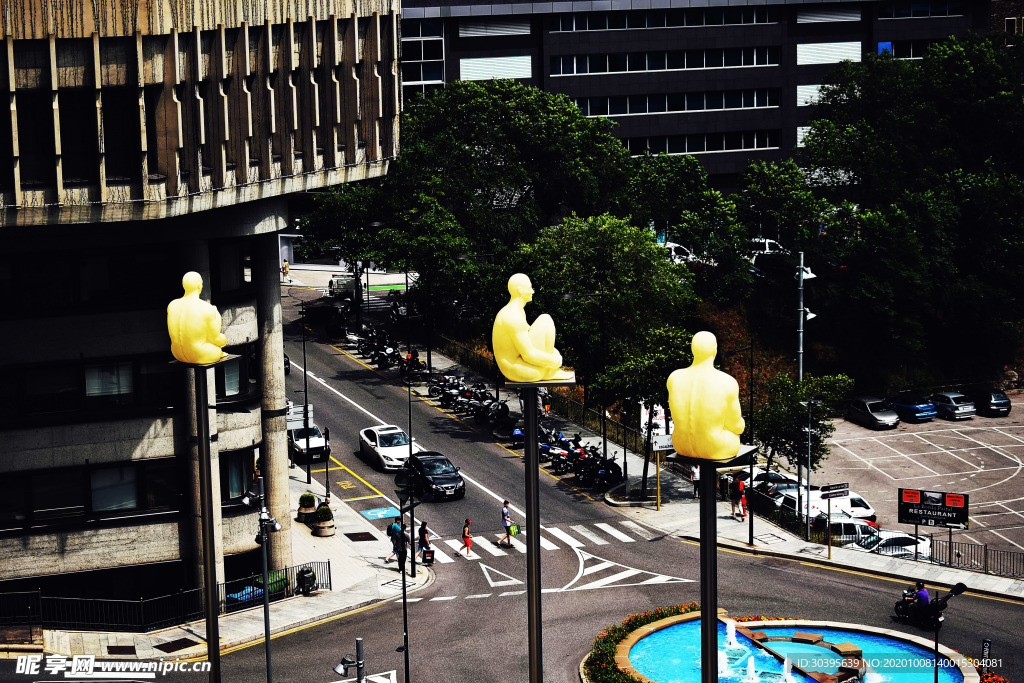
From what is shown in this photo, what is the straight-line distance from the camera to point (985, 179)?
92375 millimetres

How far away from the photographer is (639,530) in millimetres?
63375

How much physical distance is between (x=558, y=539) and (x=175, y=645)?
1909 cm

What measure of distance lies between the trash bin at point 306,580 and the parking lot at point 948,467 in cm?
2891

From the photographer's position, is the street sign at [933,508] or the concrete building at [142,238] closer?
the concrete building at [142,238]

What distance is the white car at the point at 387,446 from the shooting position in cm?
7069

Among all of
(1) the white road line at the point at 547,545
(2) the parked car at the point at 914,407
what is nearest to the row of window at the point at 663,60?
(2) the parked car at the point at 914,407

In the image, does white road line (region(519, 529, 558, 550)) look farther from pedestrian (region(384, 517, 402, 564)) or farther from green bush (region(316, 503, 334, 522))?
green bush (region(316, 503, 334, 522))

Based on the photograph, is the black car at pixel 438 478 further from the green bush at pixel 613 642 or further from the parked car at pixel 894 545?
the parked car at pixel 894 545

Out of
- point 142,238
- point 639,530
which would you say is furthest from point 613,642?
point 142,238

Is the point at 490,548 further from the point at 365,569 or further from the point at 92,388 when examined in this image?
the point at 92,388

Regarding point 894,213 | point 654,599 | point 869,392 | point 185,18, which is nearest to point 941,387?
point 869,392

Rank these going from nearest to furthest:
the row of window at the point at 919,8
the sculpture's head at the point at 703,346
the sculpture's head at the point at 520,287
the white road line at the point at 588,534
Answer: the sculpture's head at the point at 703,346 → the sculpture's head at the point at 520,287 → the white road line at the point at 588,534 → the row of window at the point at 919,8

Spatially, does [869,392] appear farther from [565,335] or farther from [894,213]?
[565,335]

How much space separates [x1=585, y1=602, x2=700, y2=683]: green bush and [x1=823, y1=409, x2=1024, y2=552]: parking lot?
20.3 metres
